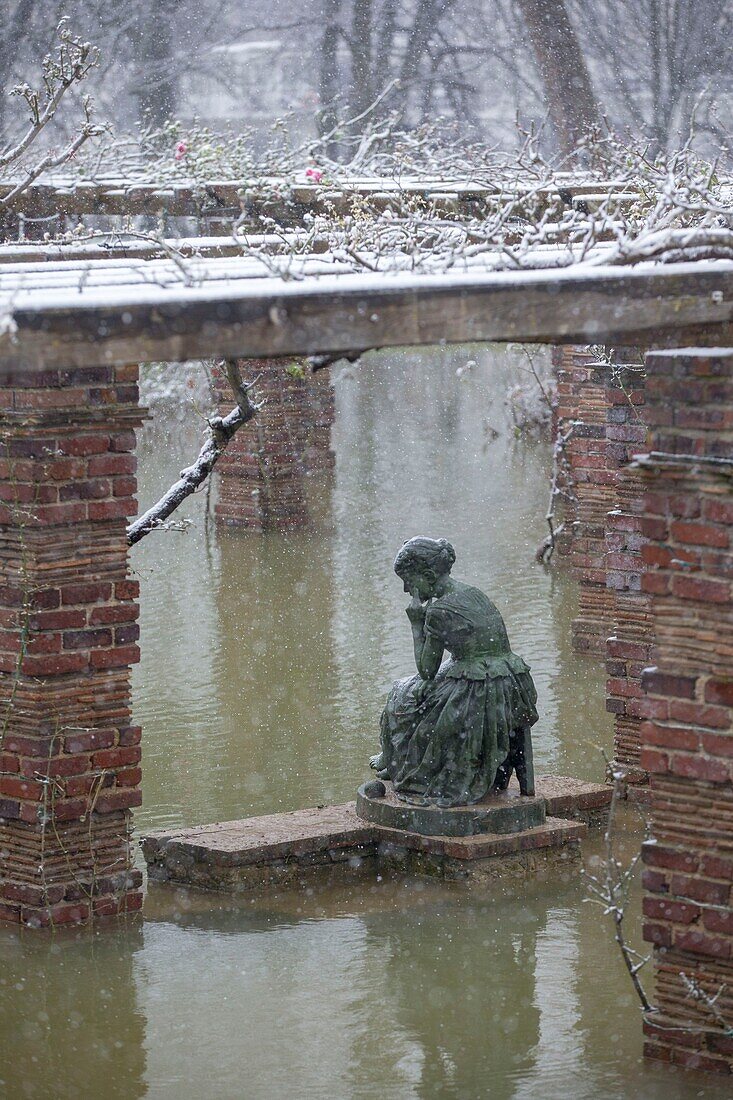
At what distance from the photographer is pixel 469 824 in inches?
302

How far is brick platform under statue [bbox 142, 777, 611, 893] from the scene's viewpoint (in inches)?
299

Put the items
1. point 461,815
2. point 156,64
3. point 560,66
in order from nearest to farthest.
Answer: point 461,815 → point 560,66 → point 156,64

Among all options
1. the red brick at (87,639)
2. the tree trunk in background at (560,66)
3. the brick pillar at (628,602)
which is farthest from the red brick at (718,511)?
the tree trunk in background at (560,66)

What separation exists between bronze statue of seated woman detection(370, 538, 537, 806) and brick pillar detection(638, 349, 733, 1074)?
214cm

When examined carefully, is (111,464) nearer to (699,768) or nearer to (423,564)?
(423,564)

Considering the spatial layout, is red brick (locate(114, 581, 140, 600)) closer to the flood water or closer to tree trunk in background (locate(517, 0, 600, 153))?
the flood water

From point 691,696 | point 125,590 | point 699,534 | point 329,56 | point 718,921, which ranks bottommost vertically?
point 718,921

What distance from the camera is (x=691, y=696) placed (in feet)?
18.0

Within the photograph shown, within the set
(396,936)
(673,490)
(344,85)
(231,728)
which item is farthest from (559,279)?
(344,85)

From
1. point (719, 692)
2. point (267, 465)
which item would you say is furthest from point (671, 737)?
point (267, 465)

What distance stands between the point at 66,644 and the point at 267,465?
10836mm

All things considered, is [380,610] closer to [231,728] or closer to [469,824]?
[231,728]

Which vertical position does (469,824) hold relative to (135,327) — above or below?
below

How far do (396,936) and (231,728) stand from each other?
377cm
